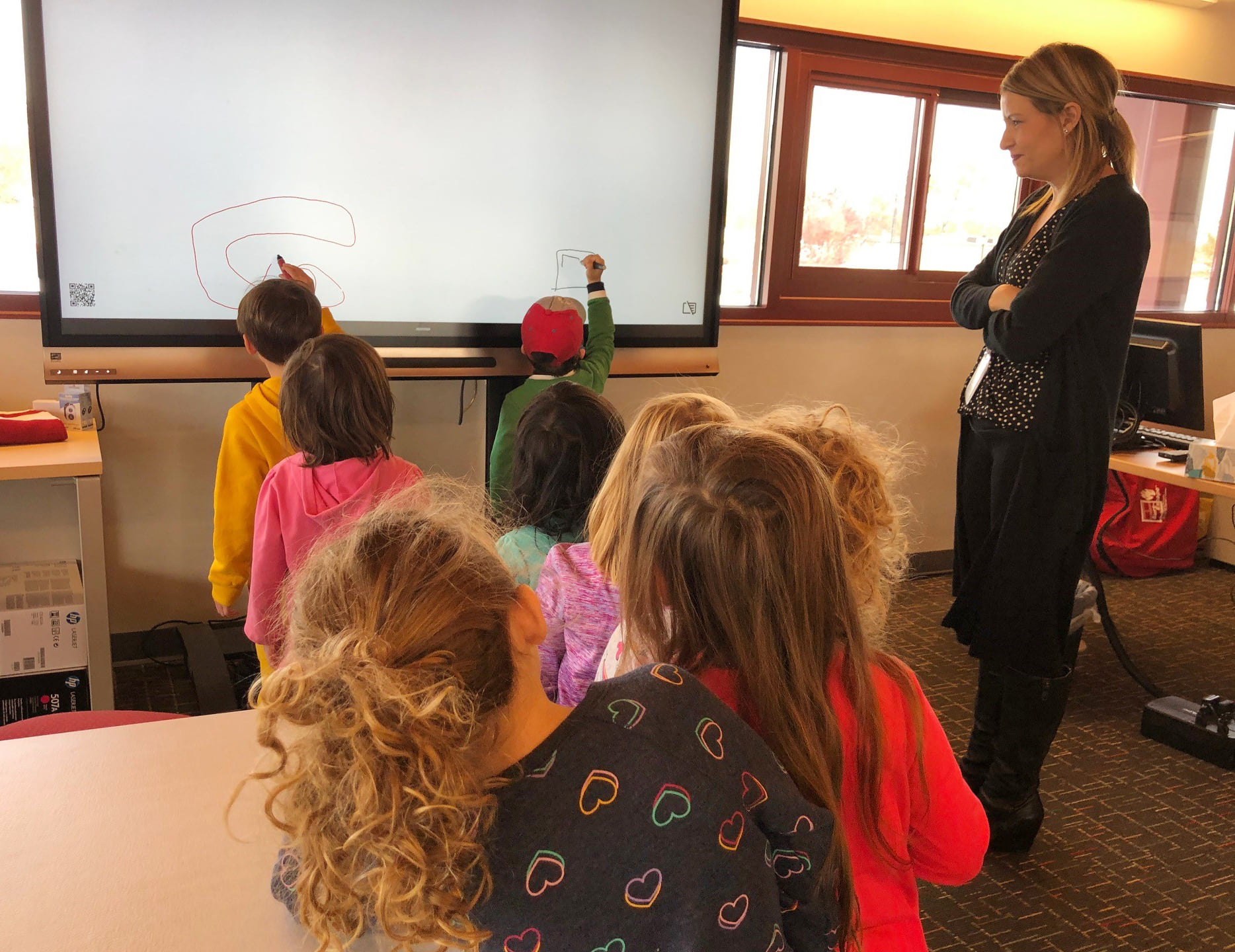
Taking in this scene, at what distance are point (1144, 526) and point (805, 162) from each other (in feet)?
6.98

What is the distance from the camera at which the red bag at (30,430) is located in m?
2.24

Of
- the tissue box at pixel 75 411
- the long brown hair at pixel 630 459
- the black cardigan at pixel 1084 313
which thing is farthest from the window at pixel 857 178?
the tissue box at pixel 75 411

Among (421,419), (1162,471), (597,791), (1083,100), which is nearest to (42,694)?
(421,419)

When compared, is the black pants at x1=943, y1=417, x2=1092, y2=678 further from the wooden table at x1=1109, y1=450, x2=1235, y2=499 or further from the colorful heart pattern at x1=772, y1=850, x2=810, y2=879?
the colorful heart pattern at x1=772, y1=850, x2=810, y2=879

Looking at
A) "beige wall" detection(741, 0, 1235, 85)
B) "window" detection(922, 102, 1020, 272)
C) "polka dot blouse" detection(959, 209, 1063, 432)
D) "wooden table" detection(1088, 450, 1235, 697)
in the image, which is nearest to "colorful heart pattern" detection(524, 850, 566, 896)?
"polka dot blouse" detection(959, 209, 1063, 432)

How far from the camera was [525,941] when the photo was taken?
0.66 metres

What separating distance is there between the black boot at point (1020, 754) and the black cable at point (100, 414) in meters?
2.41

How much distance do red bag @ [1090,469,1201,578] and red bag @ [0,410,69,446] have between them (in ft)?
12.3

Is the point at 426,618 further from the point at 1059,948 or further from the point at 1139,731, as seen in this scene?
the point at 1139,731

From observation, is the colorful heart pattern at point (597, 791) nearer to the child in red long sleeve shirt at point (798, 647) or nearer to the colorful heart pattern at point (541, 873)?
the colorful heart pattern at point (541, 873)

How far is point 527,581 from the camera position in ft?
5.02

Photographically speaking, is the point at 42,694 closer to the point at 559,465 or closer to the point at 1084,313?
the point at 559,465

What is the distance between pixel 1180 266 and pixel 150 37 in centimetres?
423

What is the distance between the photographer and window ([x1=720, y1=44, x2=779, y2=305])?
338cm
